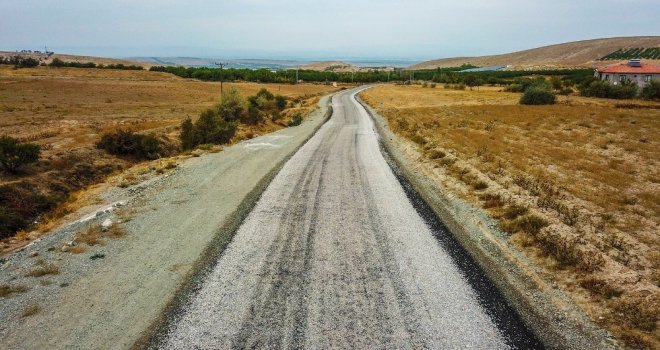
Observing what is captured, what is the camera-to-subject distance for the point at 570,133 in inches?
1141

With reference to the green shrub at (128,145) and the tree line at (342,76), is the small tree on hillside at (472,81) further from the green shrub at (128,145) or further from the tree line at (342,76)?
the green shrub at (128,145)

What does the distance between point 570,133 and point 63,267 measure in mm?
31962

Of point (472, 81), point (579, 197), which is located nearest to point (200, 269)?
point (579, 197)

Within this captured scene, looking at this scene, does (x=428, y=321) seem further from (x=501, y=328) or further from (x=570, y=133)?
(x=570, y=133)

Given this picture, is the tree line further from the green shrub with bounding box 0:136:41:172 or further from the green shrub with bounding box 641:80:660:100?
the green shrub with bounding box 0:136:41:172

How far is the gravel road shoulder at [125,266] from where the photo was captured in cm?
613

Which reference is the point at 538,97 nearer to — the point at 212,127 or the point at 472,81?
the point at 212,127

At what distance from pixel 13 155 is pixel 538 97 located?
5461cm

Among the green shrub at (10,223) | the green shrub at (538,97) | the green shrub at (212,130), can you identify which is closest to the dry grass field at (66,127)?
the green shrub at (10,223)

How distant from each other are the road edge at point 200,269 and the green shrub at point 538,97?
4825 cm

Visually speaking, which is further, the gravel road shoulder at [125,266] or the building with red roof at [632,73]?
the building with red roof at [632,73]

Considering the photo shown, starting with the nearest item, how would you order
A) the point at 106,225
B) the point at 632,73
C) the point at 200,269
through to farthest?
1. the point at 200,269
2. the point at 106,225
3. the point at 632,73

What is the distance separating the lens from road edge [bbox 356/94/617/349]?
6.04m

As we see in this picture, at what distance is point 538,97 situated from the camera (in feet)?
168
